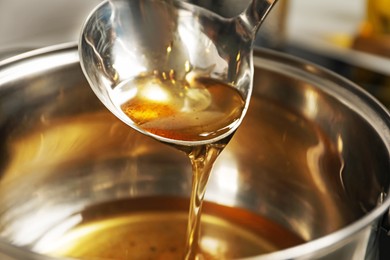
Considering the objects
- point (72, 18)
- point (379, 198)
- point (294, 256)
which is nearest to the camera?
point (294, 256)

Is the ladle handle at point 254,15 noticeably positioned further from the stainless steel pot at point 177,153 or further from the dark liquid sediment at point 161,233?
the dark liquid sediment at point 161,233

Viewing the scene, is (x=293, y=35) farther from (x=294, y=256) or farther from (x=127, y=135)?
(x=294, y=256)

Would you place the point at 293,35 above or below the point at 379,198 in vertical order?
below

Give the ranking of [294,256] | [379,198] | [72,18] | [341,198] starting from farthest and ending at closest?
[72,18]
[341,198]
[379,198]
[294,256]

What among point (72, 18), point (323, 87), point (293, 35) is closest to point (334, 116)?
point (323, 87)

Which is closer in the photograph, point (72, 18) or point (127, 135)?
point (127, 135)
